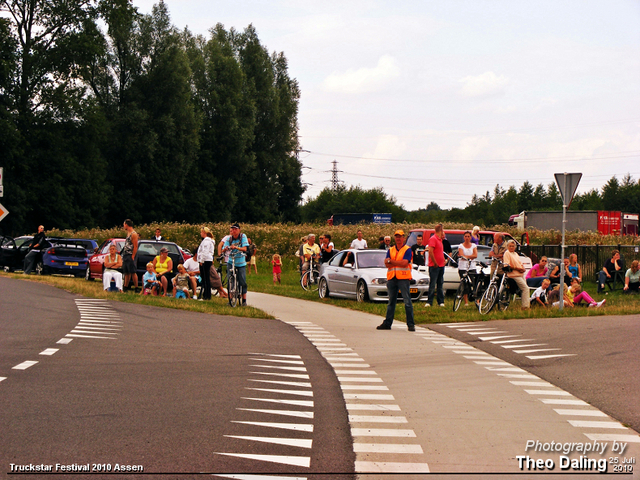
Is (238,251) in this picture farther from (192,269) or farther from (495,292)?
(495,292)

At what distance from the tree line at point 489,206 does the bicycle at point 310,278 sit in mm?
102937

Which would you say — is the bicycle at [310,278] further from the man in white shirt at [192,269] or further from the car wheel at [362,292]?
the car wheel at [362,292]

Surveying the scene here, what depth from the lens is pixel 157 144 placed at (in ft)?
206

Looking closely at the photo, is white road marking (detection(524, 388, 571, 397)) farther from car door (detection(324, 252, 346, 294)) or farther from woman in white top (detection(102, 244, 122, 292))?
woman in white top (detection(102, 244, 122, 292))

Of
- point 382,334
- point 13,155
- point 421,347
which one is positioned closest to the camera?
point 421,347

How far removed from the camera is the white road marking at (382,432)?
676 centimetres

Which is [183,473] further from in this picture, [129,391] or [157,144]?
[157,144]

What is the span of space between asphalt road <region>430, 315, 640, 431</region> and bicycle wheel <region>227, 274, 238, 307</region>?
518 centimetres

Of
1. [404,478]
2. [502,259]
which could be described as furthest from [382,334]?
[404,478]

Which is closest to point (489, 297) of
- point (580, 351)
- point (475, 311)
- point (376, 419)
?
point (475, 311)

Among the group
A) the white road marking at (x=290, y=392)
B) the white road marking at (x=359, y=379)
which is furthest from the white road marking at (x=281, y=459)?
the white road marking at (x=359, y=379)

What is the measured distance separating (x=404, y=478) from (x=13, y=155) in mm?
48499

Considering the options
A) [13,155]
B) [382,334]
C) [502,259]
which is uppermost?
[13,155]

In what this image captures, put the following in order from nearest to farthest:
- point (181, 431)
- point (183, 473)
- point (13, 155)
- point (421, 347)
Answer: point (183, 473)
point (181, 431)
point (421, 347)
point (13, 155)
